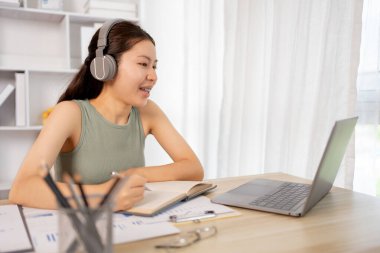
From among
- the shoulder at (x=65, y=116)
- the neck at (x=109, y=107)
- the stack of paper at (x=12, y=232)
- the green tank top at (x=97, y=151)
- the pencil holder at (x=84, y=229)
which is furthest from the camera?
the neck at (x=109, y=107)

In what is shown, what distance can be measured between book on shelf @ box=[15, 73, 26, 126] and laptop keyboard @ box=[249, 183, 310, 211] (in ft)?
5.45

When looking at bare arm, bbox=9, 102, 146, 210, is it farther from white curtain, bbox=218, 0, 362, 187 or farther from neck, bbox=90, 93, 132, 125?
white curtain, bbox=218, 0, 362, 187

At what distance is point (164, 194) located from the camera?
975 millimetres

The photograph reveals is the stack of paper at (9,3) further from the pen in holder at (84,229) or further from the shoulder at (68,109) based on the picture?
the pen in holder at (84,229)

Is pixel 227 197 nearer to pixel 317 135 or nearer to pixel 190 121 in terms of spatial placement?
pixel 317 135

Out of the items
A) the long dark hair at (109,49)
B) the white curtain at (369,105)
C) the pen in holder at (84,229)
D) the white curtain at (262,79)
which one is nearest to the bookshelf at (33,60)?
the white curtain at (262,79)

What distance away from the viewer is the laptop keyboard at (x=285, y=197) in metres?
0.94

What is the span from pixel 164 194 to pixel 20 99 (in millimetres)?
1558

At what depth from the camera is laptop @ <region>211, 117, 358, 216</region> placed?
84 centimetres

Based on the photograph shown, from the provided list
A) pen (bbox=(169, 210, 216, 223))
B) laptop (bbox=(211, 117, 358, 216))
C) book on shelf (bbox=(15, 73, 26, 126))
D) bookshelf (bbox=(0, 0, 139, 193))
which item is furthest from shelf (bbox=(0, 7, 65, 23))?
pen (bbox=(169, 210, 216, 223))

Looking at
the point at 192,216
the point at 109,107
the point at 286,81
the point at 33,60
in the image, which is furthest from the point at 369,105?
the point at 33,60

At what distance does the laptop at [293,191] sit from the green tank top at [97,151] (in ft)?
1.58

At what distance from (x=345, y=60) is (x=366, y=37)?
0.53 feet

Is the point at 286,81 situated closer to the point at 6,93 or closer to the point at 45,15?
the point at 45,15
